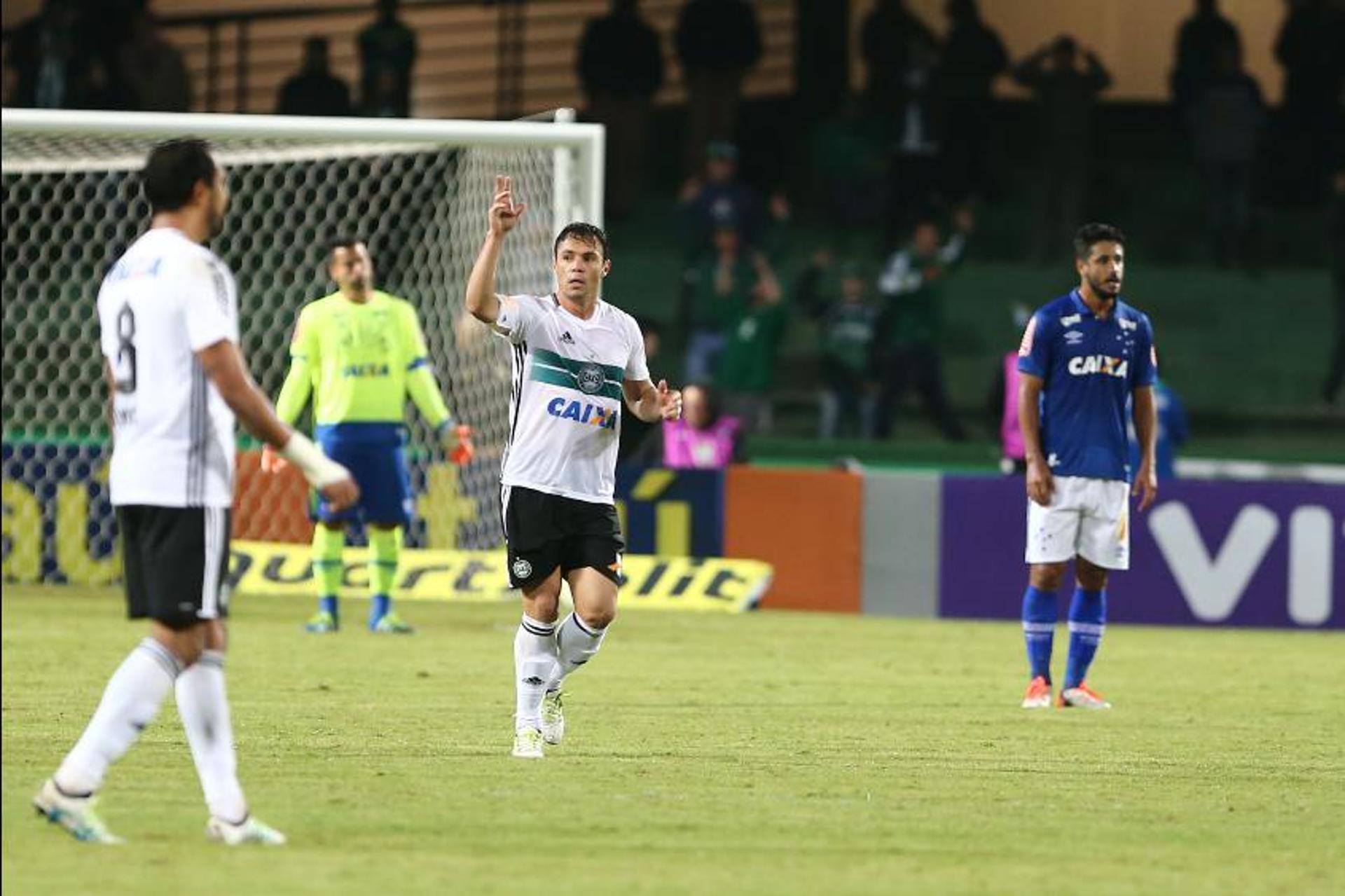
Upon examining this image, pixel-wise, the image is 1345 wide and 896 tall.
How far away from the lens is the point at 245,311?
21.1 metres

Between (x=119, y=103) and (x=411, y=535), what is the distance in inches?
331

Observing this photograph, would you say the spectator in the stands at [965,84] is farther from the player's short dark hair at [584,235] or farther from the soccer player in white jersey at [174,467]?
the soccer player in white jersey at [174,467]

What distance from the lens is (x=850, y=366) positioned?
23.0m

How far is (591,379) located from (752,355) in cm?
1335

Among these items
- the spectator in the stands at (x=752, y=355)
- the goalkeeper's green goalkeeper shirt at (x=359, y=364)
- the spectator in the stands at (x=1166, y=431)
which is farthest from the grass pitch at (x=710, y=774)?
the spectator in the stands at (x=752, y=355)

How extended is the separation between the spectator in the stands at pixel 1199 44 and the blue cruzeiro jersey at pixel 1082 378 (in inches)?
578

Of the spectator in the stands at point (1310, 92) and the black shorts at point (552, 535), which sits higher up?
the spectator in the stands at point (1310, 92)

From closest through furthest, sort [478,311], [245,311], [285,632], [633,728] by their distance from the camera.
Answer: [478,311], [633,728], [285,632], [245,311]

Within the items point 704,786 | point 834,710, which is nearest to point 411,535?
point 834,710

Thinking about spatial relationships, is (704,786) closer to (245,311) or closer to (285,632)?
(285,632)

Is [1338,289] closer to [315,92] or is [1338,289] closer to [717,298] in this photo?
[717,298]

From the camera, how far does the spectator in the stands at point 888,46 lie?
2567cm

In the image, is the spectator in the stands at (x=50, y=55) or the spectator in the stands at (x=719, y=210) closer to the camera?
the spectator in the stands at (x=719, y=210)

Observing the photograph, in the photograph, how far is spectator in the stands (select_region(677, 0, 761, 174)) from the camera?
2550 cm
